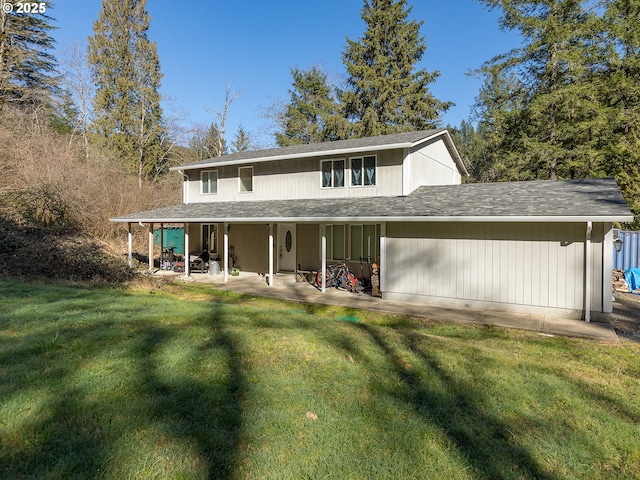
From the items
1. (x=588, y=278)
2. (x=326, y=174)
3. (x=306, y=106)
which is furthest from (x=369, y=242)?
(x=306, y=106)

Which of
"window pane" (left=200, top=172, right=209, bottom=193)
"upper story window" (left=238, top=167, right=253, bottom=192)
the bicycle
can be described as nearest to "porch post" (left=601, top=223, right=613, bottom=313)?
the bicycle

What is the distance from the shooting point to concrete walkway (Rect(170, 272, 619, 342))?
7.53 metres

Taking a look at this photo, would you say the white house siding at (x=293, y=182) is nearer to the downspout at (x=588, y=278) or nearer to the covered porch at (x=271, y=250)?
the covered porch at (x=271, y=250)

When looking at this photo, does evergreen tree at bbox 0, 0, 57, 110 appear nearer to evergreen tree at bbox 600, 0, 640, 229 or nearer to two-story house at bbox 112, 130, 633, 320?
two-story house at bbox 112, 130, 633, 320

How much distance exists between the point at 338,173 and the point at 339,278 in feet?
12.3

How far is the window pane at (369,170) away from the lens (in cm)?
1248

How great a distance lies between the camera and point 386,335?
6.12 meters

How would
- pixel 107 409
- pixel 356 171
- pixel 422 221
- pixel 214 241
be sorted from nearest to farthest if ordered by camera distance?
pixel 107 409, pixel 422 221, pixel 356 171, pixel 214 241

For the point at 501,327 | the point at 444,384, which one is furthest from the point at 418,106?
the point at 444,384

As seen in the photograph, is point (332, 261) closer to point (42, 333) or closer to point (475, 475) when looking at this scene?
point (42, 333)

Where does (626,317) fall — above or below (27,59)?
below

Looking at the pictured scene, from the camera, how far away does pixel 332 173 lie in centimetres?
1336

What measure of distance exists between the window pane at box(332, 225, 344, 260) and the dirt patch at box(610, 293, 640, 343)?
308 inches

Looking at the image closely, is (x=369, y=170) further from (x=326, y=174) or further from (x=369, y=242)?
(x=369, y=242)
